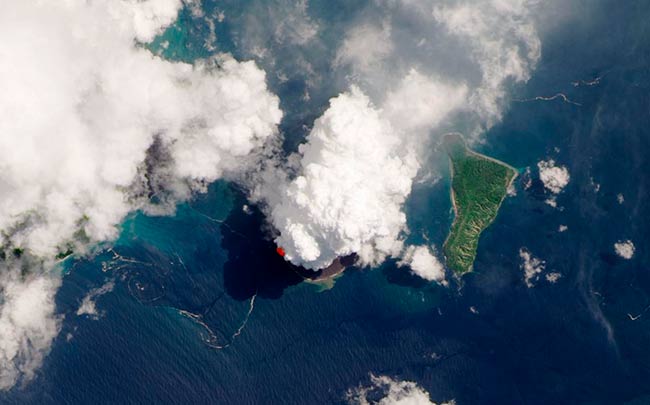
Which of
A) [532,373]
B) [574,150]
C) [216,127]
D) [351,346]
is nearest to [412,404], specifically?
[351,346]

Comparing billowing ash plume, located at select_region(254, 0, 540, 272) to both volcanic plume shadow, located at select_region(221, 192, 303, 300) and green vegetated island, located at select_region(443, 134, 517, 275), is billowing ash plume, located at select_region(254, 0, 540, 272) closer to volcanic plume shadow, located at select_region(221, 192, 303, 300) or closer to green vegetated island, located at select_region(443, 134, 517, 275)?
volcanic plume shadow, located at select_region(221, 192, 303, 300)

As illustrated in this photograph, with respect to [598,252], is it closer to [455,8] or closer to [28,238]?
[455,8]

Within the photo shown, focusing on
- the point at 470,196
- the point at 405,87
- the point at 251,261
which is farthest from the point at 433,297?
the point at 405,87

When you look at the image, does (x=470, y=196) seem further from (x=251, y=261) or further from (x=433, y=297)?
(x=251, y=261)

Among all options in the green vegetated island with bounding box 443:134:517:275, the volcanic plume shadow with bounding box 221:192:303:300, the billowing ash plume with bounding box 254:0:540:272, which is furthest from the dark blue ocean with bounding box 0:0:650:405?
the billowing ash plume with bounding box 254:0:540:272

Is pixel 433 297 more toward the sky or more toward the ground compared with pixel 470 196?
more toward the ground

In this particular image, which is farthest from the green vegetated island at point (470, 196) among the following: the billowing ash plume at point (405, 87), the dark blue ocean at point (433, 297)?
the billowing ash plume at point (405, 87)
